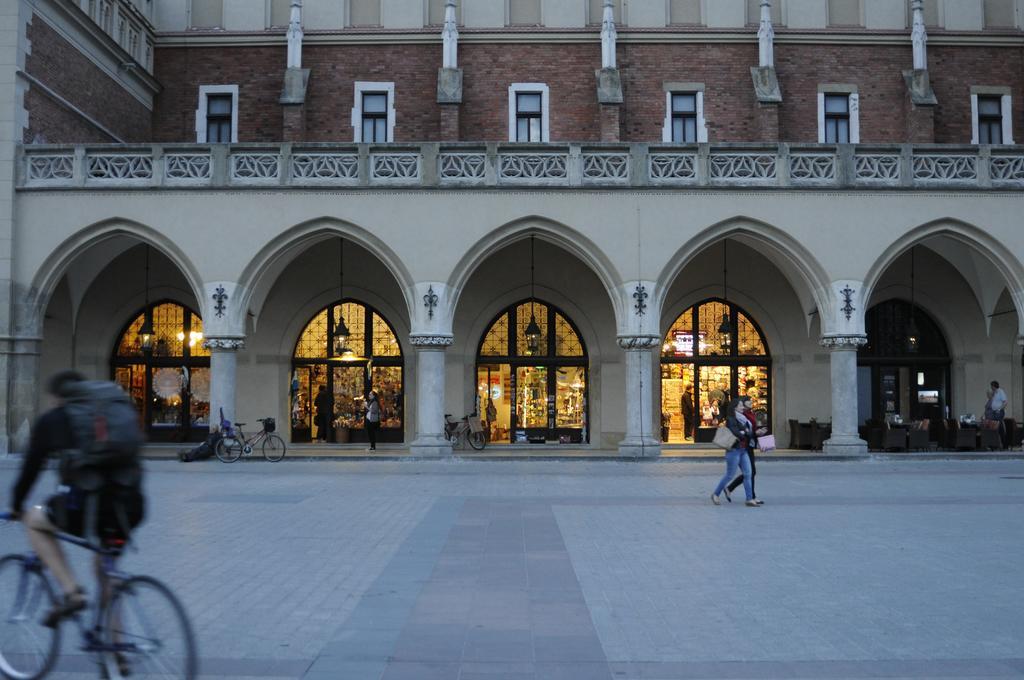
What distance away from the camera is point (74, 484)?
186 inches

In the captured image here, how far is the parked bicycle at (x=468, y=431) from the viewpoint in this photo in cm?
2341

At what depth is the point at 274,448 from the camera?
21.3m

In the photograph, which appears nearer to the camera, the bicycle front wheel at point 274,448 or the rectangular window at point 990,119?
the bicycle front wheel at point 274,448

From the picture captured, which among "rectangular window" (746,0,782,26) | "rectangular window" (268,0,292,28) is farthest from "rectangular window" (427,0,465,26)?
"rectangular window" (746,0,782,26)

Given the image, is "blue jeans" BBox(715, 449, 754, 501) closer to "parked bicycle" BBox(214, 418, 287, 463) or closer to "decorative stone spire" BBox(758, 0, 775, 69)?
"parked bicycle" BBox(214, 418, 287, 463)

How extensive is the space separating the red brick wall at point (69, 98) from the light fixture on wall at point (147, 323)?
3.03 metres

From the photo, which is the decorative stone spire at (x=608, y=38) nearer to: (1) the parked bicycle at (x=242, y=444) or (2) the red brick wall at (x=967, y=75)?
(2) the red brick wall at (x=967, y=75)

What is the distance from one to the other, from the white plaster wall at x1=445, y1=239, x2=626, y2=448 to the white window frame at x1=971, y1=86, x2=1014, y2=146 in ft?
35.3

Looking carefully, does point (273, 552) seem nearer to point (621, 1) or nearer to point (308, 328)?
point (308, 328)

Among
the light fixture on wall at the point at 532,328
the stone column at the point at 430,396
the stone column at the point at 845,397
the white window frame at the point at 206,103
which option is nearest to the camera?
the stone column at the point at 430,396

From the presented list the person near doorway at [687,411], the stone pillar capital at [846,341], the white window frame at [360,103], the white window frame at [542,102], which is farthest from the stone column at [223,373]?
the stone pillar capital at [846,341]

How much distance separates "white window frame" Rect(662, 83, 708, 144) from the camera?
1000 inches

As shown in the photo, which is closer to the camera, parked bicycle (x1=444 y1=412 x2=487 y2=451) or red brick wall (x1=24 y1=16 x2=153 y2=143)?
red brick wall (x1=24 y1=16 x2=153 y2=143)

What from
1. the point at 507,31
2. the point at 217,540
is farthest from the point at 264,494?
the point at 507,31
